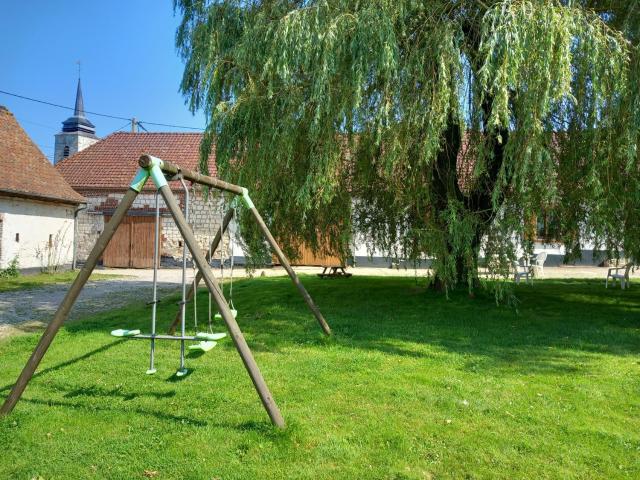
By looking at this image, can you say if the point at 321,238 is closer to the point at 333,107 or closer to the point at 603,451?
the point at 333,107

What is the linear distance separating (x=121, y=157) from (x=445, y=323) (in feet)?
54.5

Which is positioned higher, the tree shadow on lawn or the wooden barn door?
the wooden barn door

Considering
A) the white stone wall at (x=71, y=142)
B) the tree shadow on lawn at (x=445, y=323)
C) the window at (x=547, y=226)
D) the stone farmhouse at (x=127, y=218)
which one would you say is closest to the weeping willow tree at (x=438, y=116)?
the window at (x=547, y=226)

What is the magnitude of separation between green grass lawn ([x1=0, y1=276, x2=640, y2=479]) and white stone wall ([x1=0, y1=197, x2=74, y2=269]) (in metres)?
9.37

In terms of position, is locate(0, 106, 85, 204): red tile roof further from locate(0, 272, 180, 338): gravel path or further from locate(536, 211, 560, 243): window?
locate(536, 211, 560, 243): window

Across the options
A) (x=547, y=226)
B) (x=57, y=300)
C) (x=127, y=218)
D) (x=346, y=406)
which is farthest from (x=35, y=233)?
(x=346, y=406)

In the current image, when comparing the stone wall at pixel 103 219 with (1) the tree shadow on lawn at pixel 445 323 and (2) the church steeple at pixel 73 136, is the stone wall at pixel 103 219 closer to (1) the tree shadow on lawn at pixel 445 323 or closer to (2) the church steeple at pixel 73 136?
(1) the tree shadow on lawn at pixel 445 323

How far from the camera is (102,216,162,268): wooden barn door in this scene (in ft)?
62.2

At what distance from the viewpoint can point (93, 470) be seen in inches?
118

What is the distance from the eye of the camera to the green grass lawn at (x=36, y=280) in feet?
41.9

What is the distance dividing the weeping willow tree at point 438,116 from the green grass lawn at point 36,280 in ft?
24.8

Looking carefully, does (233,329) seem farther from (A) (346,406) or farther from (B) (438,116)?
(B) (438,116)

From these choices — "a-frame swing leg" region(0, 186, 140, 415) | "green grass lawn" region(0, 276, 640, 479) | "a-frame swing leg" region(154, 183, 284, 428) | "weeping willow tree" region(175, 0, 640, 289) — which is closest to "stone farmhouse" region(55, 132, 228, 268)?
"weeping willow tree" region(175, 0, 640, 289)

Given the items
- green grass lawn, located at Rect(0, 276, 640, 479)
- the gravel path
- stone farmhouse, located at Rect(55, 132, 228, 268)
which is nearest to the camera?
green grass lawn, located at Rect(0, 276, 640, 479)
